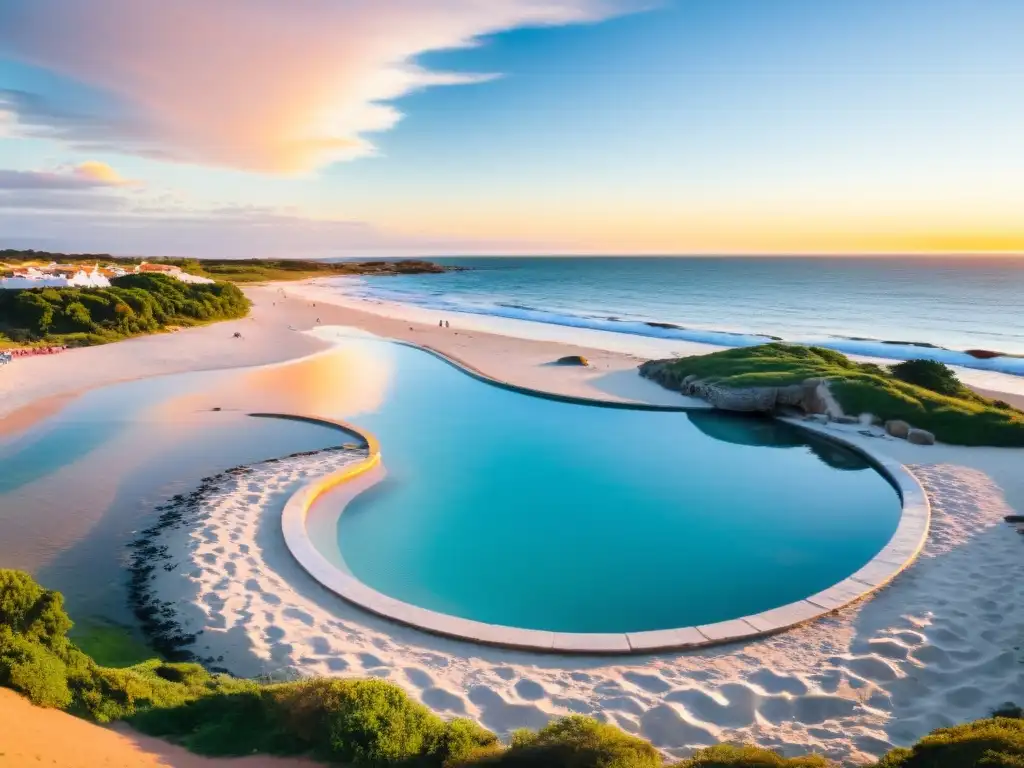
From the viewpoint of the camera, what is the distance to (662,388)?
2369 centimetres

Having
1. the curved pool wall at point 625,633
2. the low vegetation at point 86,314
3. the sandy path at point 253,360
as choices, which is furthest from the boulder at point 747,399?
the low vegetation at point 86,314

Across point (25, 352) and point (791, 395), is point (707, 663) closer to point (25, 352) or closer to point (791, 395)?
point (791, 395)

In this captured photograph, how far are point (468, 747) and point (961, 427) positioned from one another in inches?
641

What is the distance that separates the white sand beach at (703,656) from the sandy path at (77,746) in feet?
5.94

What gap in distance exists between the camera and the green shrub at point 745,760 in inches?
193

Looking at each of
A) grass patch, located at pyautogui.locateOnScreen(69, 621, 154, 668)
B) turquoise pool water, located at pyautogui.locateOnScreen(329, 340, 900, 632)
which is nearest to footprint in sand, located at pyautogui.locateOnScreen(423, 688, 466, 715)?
turquoise pool water, located at pyautogui.locateOnScreen(329, 340, 900, 632)

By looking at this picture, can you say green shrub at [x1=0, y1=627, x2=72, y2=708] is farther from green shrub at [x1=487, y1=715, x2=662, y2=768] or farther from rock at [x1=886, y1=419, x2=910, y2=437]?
rock at [x1=886, y1=419, x2=910, y2=437]

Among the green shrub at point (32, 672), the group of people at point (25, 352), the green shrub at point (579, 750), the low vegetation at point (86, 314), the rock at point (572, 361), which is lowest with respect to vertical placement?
the rock at point (572, 361)

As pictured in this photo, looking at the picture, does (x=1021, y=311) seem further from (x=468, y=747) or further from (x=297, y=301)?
(x=468, y=747)

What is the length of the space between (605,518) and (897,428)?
9634mm

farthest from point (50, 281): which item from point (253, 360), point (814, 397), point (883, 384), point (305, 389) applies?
point (883, 384)

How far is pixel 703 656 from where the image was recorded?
7.49 meters

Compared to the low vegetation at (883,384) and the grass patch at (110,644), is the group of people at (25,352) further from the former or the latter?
the low vegetation at (883,384)

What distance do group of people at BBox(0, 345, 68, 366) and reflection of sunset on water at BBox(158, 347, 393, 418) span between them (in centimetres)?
856
